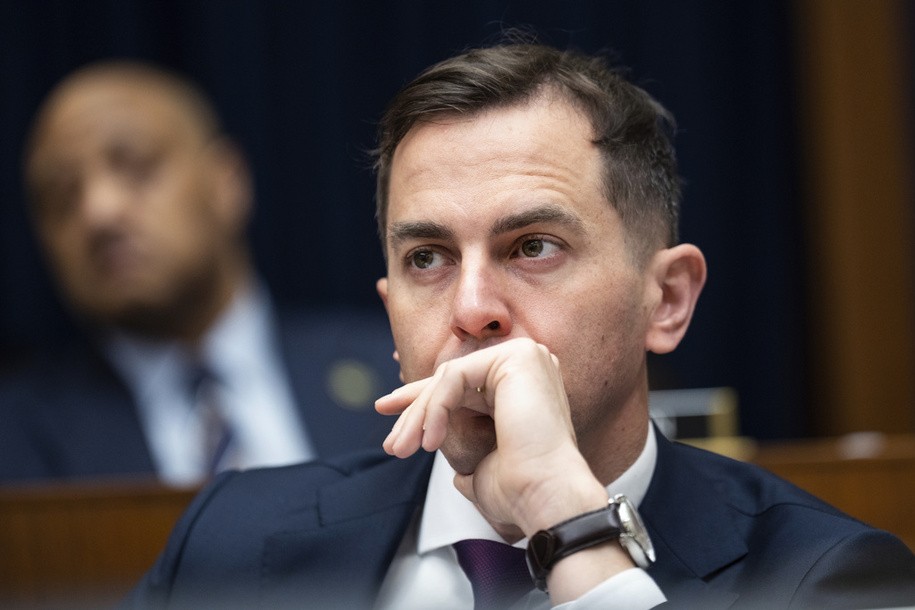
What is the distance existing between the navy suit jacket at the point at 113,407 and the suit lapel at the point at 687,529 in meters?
1.18

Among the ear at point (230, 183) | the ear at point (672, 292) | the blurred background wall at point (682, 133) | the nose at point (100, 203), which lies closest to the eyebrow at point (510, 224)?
the ear at point (672, 292)

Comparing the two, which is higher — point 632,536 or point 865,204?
point 632,536

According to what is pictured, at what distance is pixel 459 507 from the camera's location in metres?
1.63

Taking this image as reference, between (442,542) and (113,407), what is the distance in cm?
169

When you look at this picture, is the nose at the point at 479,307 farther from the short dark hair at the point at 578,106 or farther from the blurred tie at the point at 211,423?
the blurred tie at the point at 211,423

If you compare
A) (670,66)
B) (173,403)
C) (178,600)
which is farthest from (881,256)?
(178,600)

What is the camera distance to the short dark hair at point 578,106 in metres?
1.57

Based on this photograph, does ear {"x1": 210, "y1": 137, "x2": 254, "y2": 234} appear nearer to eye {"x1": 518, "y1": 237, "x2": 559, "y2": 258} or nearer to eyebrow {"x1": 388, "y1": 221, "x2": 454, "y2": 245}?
eyebrow {"x1": 388, "y1": 221, "x2": 454, "y2": 245}

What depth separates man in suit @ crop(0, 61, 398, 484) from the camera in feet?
9.80

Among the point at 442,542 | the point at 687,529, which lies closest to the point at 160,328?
the point at 442,542

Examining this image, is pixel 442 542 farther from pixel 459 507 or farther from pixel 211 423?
pixel 211 423

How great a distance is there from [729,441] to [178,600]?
111cm

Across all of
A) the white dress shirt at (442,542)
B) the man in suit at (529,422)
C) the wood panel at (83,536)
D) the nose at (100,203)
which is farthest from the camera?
the nose at (100,203)

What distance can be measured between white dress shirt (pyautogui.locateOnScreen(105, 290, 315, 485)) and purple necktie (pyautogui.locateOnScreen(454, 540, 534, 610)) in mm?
1408
